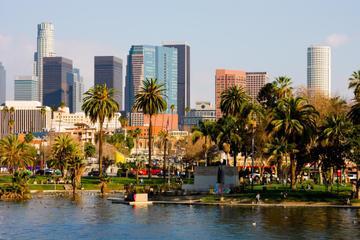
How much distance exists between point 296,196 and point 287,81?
4900 cm

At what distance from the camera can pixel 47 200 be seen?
10700 cm

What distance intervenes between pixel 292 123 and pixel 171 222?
39303mm

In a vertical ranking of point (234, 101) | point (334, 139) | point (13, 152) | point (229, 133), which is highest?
point (234, 101)

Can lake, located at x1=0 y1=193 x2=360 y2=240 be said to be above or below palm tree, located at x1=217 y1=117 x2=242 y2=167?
below

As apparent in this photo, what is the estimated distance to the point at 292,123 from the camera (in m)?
113

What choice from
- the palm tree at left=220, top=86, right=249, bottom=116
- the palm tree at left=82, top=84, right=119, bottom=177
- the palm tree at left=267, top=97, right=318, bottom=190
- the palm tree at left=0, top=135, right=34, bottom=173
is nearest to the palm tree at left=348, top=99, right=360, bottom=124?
the palm tree at left=267, top=97, right=318, bottom=190

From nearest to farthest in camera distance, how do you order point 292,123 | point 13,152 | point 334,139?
point 334,139
point 292,123
point 13,152

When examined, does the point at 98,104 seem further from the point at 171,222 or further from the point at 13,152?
the point at 171,222

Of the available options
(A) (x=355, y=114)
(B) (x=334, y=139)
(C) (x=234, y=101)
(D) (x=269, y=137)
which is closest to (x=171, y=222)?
(B) (x=334, y=139)

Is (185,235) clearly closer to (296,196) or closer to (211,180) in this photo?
(296,196)

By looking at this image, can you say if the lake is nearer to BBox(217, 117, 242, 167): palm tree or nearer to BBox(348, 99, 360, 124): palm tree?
BBox(348, 99, 360, 124): palm tree

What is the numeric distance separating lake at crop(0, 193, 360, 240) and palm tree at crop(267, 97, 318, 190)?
2108 cm

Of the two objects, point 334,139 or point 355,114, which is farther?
point 355,114

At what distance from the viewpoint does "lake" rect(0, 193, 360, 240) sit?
70000 mm
